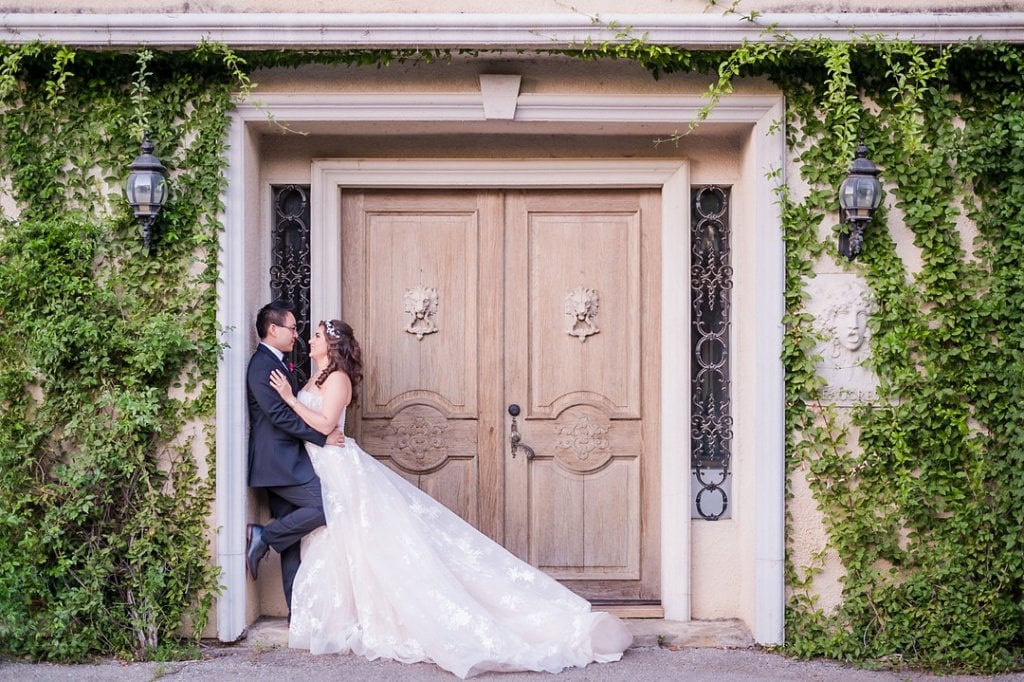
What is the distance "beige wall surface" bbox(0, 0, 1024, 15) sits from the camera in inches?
184

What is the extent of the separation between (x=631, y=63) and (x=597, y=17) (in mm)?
373

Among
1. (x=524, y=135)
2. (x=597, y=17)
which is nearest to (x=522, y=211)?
(x=524, y=135)

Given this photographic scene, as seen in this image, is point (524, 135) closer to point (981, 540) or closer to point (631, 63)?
point (631, 63)

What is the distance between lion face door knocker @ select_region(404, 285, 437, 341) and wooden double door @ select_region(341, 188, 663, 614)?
0.07 ft

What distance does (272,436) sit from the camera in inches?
189

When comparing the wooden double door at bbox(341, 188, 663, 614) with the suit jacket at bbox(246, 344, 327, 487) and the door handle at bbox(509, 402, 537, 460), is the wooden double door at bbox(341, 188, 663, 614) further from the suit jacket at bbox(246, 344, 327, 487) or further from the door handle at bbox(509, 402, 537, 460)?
the suit jacket at bbox(246, 344, 327, 487)

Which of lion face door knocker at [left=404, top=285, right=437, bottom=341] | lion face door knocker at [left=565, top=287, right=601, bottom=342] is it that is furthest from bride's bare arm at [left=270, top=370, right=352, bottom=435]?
lion face door knocker at [left=565, top=287, right=601, bottom=342]

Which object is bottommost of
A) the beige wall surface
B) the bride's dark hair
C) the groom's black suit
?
the groom's black suit

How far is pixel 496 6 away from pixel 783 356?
2.38 meters

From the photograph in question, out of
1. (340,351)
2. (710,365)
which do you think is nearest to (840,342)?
(710,365)

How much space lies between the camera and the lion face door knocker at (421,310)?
523 centimetres

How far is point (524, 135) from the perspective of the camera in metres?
5.19

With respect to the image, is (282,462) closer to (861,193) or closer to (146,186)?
(146,186)

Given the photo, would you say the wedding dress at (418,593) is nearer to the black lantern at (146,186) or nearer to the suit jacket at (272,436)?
the suit jacket at (272,436)
